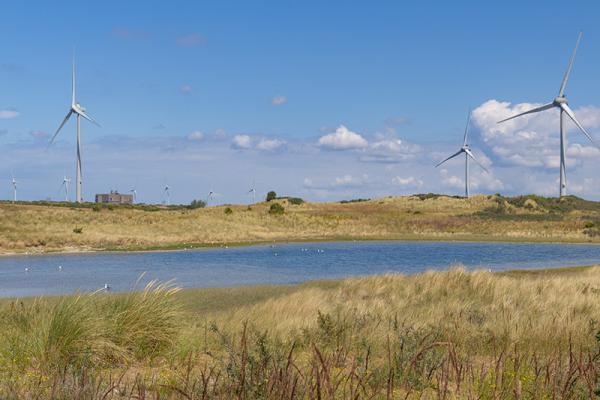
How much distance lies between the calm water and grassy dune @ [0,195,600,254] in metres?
9.12

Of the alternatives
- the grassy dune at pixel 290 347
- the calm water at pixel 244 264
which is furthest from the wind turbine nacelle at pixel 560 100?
the grassy dune at pixel 290 347

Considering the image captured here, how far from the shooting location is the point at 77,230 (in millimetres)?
59438

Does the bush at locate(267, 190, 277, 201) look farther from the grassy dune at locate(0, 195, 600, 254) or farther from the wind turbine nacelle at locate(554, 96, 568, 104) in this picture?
the wind turbine nacelle at locate(554, 96, 568, 104)

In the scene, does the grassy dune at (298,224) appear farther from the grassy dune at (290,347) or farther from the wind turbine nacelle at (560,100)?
the grassy dune at (290,347)

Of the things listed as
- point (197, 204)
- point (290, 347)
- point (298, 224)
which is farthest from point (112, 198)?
point (290, 347)

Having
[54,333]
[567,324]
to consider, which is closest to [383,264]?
[567,324]

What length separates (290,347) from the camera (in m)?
10.1

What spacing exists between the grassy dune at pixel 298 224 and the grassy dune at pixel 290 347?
4290cm

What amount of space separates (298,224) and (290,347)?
72160 millimetres

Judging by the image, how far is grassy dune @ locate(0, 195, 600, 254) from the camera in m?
58.0

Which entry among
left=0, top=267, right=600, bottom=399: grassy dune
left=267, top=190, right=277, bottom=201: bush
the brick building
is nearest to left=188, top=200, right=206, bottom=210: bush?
left=267, top=190, right=277, bottom=201: bush

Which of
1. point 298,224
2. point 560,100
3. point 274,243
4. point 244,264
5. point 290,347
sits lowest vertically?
point 244,264

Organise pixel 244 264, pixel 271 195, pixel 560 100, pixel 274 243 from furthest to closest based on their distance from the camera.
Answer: pixel 271 195, pixel 560 100, pixel 274 243, pixel 244 264

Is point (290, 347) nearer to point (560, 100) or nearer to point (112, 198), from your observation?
point (560, 100)
